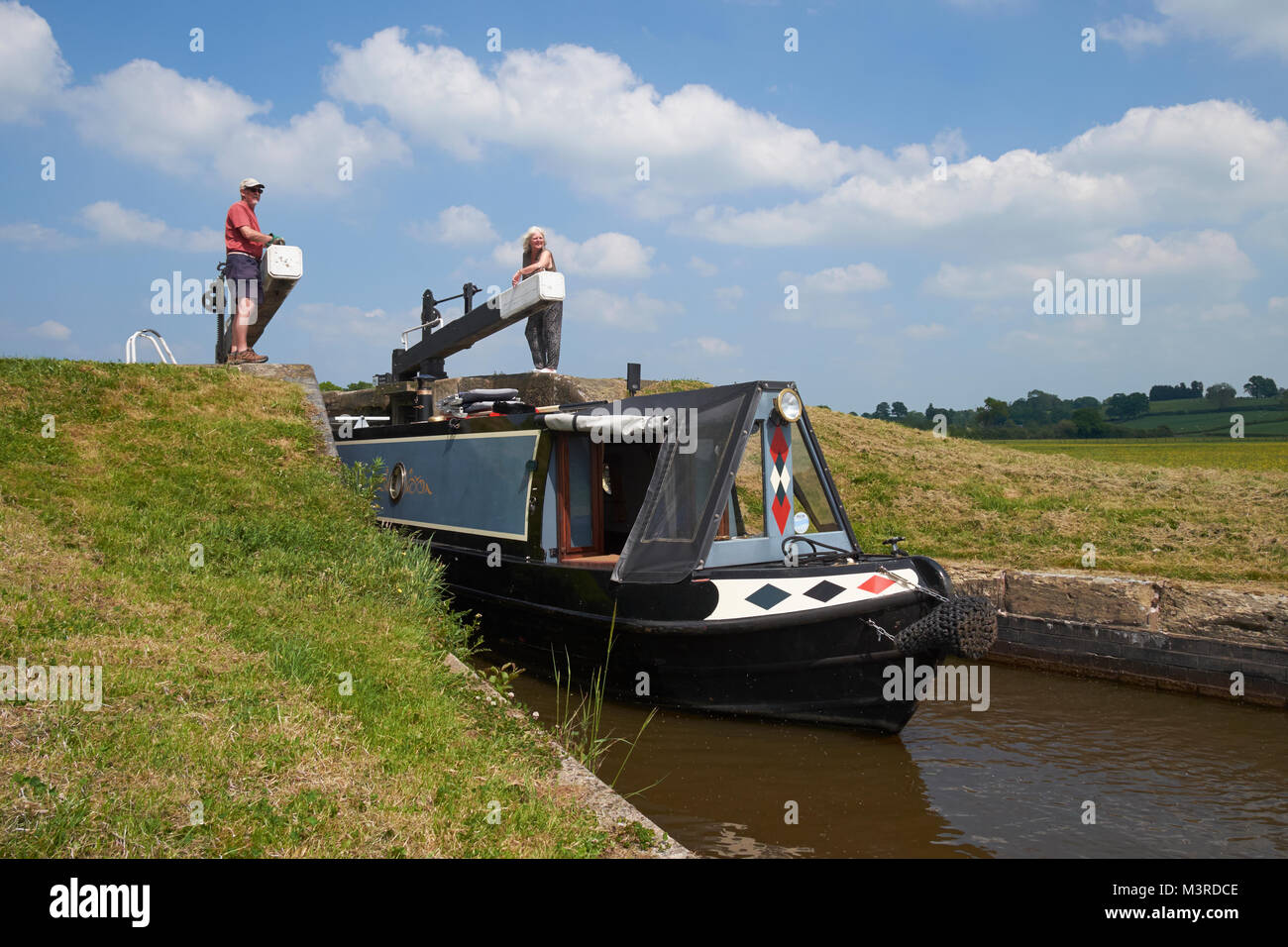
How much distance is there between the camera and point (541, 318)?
37.2 ft

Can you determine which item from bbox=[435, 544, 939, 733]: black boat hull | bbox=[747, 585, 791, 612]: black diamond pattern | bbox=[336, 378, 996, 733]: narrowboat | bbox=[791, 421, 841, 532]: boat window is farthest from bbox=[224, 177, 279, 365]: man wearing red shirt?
bbox=[747, 585, 791, 612]: black diamond pattern

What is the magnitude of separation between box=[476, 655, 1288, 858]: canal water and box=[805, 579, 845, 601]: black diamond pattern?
105 centimetres

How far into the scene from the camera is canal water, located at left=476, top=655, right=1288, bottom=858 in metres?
5.22

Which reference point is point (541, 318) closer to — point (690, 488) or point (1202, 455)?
point (690, 488)

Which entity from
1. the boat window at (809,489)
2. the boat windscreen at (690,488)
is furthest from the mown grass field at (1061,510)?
the boat windscreen at (690,488)

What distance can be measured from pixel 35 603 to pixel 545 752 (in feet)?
8.89

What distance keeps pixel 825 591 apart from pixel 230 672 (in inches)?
156

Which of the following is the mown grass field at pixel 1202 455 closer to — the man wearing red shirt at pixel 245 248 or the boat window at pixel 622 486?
the boat window at pixel 622 486

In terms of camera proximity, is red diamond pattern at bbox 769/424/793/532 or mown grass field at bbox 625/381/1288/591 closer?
red diamond pattern at bbox 769/424/793/532

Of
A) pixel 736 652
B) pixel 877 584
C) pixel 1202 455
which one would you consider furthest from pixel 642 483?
pixel 1202 455

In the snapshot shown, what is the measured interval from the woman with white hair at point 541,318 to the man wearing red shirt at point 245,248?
2835 mm

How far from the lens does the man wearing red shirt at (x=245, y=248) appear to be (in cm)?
1052

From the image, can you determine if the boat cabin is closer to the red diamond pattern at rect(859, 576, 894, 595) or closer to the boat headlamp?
the boat headlamp

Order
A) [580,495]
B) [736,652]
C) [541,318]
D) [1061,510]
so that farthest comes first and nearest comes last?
[1061,510] < [541,318] < [580,495] < [736,652]
